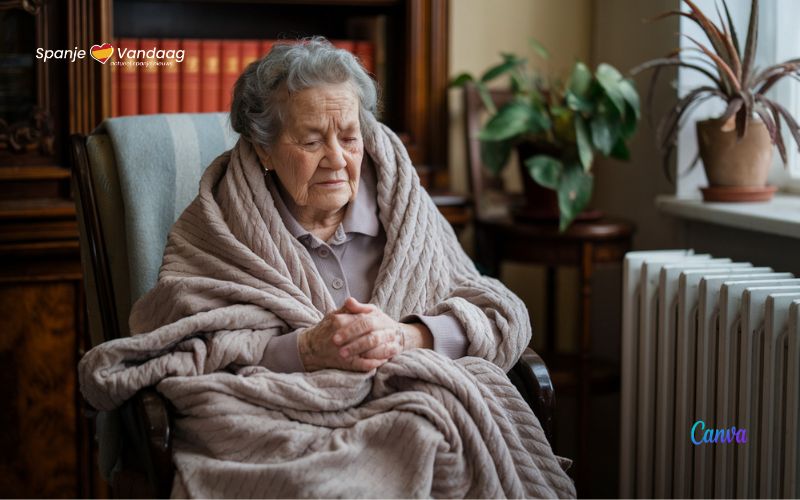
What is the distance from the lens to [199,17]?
2828 millimetres

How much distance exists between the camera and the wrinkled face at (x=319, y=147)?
1774mm

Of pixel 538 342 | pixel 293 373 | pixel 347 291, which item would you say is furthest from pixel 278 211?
pixel 538 342

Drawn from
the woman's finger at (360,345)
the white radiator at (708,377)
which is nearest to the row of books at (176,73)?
the white radiator at (708,377)

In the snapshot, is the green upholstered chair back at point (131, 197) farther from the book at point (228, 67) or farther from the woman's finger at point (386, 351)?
the book at point (228, 67)

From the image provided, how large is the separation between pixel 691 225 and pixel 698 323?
22.6 inches

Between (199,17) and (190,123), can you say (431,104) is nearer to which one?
(199,17)

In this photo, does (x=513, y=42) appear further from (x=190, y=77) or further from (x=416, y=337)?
(x=416, y=337)

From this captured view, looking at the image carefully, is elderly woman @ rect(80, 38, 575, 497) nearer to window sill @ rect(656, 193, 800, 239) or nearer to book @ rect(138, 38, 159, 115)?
window sill @ rect(656, 193, 800, 239)

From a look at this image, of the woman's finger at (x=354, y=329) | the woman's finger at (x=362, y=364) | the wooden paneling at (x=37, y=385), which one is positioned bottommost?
the wooden paneling at (x=37, y=385)
